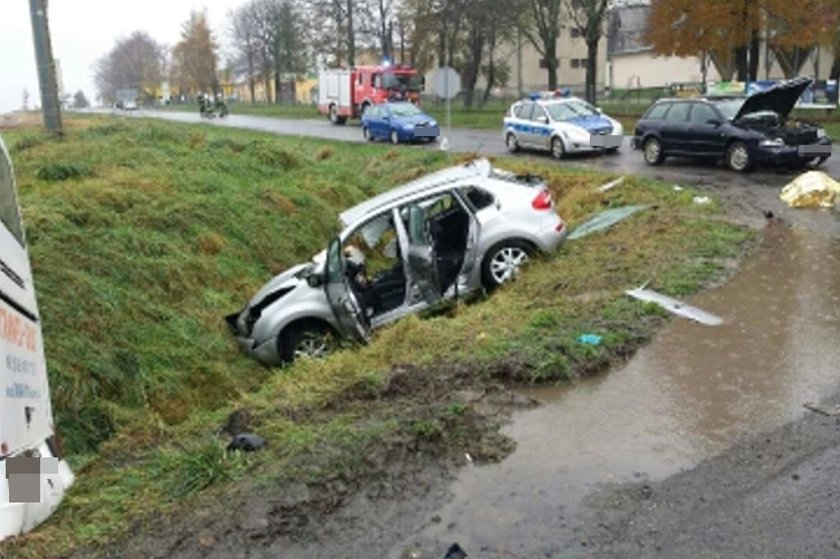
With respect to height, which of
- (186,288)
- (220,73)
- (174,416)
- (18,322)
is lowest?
(174,416)

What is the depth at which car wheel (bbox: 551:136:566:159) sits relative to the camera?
842 inches

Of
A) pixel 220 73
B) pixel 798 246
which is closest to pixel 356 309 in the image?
pixel 798 246

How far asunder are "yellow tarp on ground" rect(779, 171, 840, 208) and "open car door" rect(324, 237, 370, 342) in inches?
314

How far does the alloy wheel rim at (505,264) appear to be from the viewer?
9656 mm

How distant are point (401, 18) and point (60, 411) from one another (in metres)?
50.8

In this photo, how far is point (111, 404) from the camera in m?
7.91

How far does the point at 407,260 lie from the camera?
910 cm

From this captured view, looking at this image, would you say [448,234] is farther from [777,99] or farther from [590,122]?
[590,122]

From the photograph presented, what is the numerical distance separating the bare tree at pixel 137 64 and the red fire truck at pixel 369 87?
72.7 m

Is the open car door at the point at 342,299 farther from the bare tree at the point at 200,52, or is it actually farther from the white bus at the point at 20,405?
the bare tree at the point at 200,52

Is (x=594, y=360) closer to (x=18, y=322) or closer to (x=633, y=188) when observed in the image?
(x=18, y=322)

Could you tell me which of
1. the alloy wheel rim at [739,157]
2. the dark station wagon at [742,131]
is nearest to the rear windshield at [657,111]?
the dark station wagon at [742,131]

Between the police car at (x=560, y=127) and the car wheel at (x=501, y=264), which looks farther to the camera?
the police car at (x=560, y=127)

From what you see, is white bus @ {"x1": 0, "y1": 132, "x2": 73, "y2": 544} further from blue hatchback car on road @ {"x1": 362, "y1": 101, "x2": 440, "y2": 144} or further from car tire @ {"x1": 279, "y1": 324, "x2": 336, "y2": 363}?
blue hatchback car on road @ {"x1": 362, "y1": 101, "x2": 440, "y2": 144}
